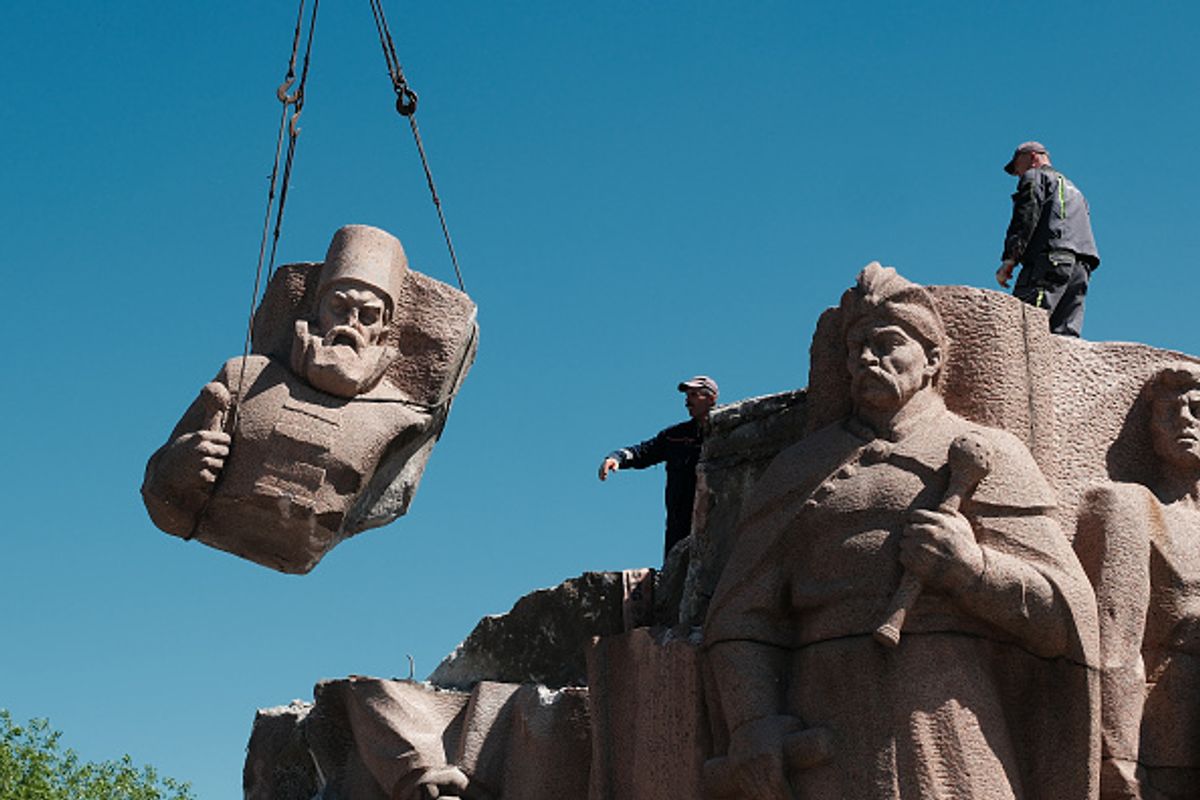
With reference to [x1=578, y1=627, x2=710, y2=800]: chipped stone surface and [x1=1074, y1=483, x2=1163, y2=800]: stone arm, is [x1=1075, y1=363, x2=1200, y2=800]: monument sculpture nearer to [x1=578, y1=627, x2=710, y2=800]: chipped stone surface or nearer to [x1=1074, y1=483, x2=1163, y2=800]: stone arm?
[x1=1074, y1=483, x2=1163, y2=800]: stone arm

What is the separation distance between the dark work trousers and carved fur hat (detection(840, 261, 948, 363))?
255cm

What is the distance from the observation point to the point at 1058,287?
10.1 metres

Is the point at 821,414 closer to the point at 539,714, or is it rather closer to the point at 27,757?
the point at 539,714

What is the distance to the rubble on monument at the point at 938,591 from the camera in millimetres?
6965

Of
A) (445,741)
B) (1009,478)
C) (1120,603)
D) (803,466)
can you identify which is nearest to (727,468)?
(803,466)

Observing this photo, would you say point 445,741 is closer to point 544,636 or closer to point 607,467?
point 544,636

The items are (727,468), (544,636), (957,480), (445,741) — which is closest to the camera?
(957,480)

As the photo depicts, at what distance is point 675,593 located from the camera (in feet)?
28.9

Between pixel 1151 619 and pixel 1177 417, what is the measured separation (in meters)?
0.86

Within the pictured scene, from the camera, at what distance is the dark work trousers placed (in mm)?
10109

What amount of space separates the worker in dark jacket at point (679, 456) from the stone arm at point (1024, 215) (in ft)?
5.59

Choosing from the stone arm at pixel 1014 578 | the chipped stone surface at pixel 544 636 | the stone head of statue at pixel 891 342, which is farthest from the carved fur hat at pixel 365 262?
the stone arm at pixel 1014 578

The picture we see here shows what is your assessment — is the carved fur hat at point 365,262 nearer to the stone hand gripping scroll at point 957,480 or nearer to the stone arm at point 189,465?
the stone arm at point 189,465

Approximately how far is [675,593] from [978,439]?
6.91 ft
